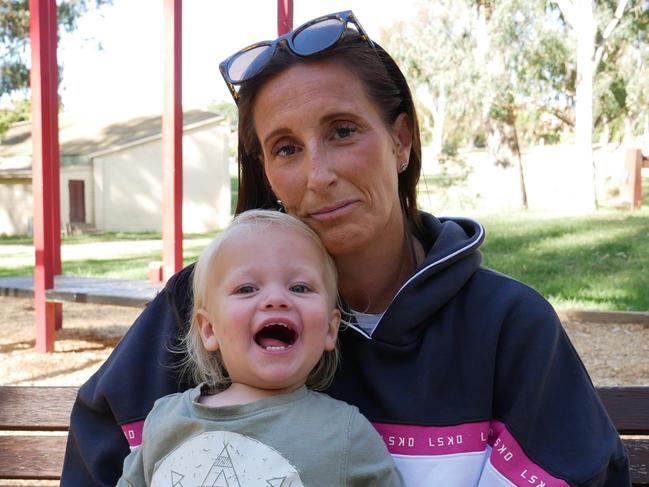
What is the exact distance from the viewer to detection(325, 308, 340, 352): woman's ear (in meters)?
1.98

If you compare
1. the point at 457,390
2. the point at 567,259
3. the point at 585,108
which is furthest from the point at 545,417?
the point at 585,108

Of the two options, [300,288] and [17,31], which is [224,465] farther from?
[17,31]

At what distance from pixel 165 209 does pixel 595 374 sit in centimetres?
390

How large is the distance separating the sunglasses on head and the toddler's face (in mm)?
457

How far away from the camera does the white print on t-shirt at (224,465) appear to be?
1.80 metres

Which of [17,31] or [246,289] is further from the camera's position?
[17,31]

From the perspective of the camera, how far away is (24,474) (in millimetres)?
2666

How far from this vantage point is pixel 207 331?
2.08 meters

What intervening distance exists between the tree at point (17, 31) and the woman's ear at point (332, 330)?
26325 mm

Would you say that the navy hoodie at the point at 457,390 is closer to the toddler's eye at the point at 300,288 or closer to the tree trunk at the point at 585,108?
the toddler's eye at the point at 300,288

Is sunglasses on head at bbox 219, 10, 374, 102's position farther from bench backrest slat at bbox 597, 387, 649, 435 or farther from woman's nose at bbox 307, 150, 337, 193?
bench backrest slat at bbox 597, 387, 649, 435

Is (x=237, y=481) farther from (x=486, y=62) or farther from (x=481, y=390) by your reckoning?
(x=486, y=62)

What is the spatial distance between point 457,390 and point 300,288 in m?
0.44

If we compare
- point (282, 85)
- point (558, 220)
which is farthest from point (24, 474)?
point (558, 220)
